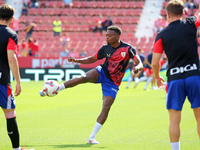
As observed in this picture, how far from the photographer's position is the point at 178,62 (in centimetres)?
536

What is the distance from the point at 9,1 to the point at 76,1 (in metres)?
7.12

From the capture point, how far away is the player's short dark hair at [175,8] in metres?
5.32

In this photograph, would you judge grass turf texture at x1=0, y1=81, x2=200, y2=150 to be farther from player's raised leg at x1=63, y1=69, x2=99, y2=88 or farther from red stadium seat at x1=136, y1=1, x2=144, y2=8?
red stadium seat at x1=136, y1=1, x2=144, y2=8

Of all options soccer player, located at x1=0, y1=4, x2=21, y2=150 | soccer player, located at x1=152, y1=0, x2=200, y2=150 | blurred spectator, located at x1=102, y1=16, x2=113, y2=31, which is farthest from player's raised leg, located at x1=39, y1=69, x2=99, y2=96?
blurred spectator, located at x1=102, y1=16, x2=113, y2=31

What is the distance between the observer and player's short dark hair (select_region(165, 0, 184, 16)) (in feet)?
17.5

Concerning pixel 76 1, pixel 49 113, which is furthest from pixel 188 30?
pixel 76 1

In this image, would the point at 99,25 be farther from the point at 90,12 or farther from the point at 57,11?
the point at 57,11

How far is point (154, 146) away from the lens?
275 inches

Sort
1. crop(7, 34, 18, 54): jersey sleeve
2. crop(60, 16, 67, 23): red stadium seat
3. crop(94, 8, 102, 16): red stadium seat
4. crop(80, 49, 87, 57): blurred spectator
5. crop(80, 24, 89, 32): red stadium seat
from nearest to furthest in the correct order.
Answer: crop(7, 34, 18, 54): jersey sleeve < crop(80, 49, 87, 57): blurred spectator < crop(80, 24, 89, 32): red stadium seat < crop(60, 16, 67, 23): red stadium seat < crop(94, 8, 102, 16): red stadium seat

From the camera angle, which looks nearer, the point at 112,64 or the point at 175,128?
the point at 175,128

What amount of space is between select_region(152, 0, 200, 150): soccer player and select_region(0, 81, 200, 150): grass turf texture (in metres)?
1.66

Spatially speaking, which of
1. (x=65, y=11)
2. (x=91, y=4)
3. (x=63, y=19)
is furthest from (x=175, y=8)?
(x=91, y=4)

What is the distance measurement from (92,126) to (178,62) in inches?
176

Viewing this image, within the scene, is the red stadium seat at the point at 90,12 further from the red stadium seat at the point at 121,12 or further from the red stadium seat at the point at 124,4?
Answer: the red stadium seat at the point at 124,4
